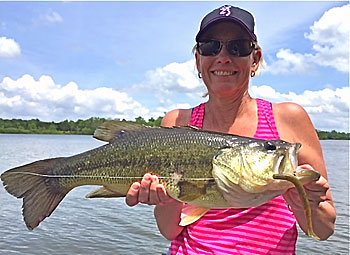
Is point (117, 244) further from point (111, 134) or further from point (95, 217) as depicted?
point (111, 134)

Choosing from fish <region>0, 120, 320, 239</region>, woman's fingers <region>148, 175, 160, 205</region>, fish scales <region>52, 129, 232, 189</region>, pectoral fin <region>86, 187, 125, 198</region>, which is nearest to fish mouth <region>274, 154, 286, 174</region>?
fish <region>0, 120, 320, 239</region>

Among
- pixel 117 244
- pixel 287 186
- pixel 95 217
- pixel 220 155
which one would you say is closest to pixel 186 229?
pixel 220 155

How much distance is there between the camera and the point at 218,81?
129 inches

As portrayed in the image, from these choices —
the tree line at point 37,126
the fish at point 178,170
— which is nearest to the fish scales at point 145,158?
the fish at point 178,170

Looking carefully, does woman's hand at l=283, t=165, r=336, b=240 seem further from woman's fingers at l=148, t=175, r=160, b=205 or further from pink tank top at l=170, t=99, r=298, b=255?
woman's fingers at l=148, t=175, r=160, b=205

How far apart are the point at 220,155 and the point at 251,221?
0.54 m

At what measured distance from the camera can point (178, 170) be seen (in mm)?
2965

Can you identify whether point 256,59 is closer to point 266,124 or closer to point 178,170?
point 266,124

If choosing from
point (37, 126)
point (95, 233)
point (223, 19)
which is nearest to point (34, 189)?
point (223, 19)

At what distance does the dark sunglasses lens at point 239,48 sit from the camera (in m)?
3.24

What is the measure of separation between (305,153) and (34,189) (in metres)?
2.08

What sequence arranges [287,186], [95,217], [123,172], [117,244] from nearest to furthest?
[287,186] → [123,172] → [117,244] → [95,217]

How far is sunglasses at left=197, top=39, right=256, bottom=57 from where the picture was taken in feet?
10.6

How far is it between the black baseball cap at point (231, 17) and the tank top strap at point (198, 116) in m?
0.60
